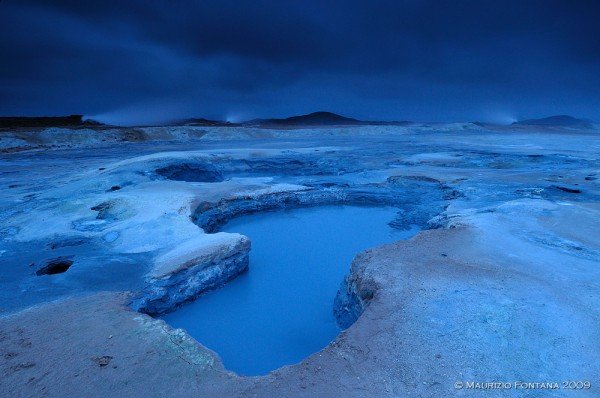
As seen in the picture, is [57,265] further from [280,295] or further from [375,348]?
[375,348]

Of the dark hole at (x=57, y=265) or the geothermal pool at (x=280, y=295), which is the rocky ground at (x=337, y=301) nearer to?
the dark hole at (x=57, y=265)

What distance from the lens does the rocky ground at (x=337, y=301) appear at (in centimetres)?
346

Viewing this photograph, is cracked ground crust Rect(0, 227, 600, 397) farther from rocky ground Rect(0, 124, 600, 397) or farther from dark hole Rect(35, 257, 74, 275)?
dark hole Rect(35, 257, 74, 275)

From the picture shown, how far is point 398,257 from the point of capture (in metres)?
Result: 5.87

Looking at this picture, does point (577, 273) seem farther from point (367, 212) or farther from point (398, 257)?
point (367, 212)

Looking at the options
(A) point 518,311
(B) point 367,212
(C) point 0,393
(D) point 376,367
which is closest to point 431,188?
(B) point 367,212

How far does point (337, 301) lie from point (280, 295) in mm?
1316

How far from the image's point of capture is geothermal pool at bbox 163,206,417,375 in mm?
5250

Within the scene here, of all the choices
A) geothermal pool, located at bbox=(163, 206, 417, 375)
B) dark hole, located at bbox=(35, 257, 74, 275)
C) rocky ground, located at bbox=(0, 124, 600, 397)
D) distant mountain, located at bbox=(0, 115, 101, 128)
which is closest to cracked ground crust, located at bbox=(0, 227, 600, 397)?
rocky ground, located at bbox=(0, 124, 600, 397)

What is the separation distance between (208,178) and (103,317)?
13.4 metres

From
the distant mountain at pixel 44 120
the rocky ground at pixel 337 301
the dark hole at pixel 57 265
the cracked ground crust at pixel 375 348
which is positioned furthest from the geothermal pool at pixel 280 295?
the distant mountain at pixel 44 120

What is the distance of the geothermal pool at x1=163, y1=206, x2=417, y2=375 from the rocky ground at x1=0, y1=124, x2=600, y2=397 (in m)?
0.42

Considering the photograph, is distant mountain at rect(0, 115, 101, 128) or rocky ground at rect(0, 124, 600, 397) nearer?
rocky ground at rect(0, 124, 600, 397)

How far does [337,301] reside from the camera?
6094 mm
